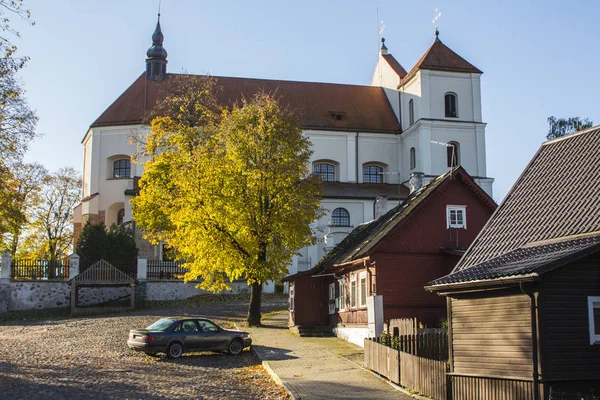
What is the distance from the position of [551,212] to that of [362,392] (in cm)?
551

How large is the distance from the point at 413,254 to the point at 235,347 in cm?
653

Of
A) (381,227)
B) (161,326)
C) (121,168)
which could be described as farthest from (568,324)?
(121,168)

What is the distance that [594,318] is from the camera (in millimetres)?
12930

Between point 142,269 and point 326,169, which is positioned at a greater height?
point 326,169

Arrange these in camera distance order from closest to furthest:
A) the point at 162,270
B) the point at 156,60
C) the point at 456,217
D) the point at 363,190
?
the point at 456,217 → the point at 162,270 → the point at 363,190 → the point at 156,60

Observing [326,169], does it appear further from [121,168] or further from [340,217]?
[121,168]

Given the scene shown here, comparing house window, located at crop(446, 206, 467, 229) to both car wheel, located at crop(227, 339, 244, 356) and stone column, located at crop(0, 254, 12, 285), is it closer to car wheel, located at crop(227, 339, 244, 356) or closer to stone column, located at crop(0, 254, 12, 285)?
car wheel, located at crop(227, 339, 244, 356)

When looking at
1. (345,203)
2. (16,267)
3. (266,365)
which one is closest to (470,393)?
(266,365)

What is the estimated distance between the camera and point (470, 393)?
13.1 meters

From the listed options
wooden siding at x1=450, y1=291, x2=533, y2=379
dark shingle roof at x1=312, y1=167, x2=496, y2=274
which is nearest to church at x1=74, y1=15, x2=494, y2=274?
dark shingle roof at x1=312, y1=167, x2=496, y2=274

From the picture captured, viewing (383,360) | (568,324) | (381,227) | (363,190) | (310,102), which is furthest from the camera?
(310,102)

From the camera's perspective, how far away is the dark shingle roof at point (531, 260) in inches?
483

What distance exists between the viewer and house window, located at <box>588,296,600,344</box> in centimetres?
1278

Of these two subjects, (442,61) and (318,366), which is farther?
(442,61)
